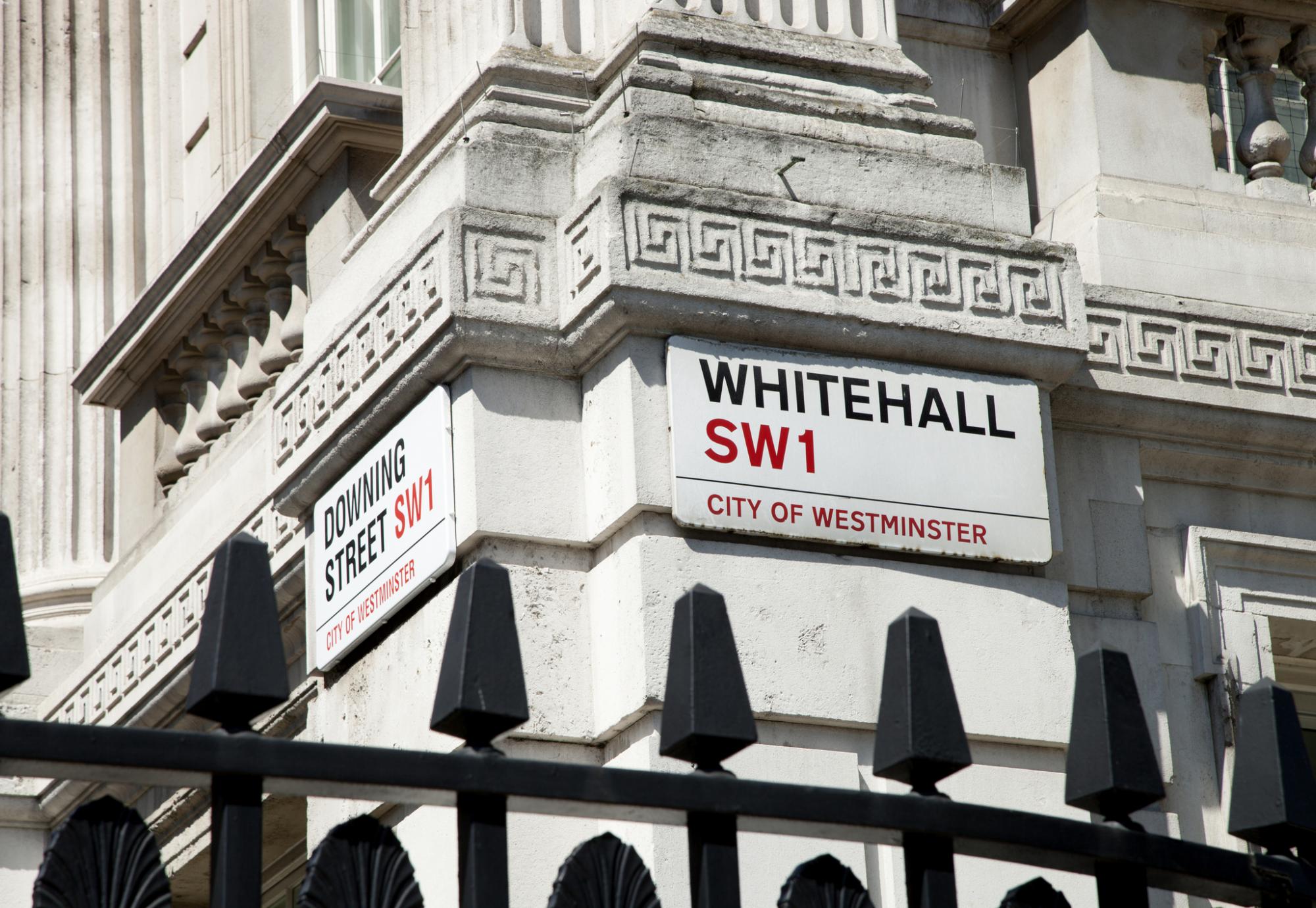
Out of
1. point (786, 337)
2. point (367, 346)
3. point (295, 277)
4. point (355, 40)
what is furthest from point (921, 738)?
point (355, 40)

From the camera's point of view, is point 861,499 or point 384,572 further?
point 384,572

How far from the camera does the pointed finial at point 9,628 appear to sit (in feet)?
7.91

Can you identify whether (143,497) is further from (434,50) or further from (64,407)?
(434,50)

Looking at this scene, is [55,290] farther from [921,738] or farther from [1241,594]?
[921,738]

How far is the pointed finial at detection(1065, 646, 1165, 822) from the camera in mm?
2816

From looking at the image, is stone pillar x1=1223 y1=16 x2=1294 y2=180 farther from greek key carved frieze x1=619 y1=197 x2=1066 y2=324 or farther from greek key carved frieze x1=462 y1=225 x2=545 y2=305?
greek key carved frieze x1=462 y1=225 x2=545 y2=305

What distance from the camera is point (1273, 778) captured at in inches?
115

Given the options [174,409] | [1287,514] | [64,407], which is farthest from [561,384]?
[64,407]

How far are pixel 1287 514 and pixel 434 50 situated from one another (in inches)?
107

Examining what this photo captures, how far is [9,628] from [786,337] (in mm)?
3221

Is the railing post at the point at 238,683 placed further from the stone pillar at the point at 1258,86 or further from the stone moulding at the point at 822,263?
the stone pillar at the point at 1258,86

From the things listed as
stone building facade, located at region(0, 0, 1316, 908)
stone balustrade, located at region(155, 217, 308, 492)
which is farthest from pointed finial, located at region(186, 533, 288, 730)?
stone balustrade, located at region(155, 217, 308, 492)

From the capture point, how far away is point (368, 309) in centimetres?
583

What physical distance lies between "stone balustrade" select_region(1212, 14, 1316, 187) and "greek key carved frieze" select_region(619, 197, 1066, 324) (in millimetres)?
1536
